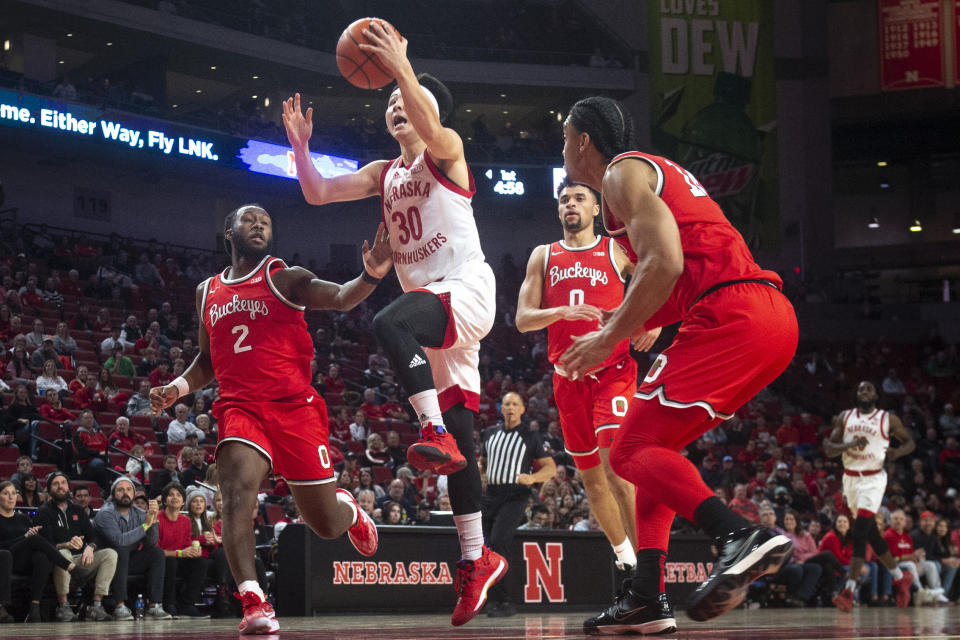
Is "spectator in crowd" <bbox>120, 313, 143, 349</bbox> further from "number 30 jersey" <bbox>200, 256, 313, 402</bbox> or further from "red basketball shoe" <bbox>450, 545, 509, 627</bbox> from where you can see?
"red basketball shoe" <bbox>450, 545, 509, 627</bbox>

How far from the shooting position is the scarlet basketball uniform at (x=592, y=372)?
266 inches

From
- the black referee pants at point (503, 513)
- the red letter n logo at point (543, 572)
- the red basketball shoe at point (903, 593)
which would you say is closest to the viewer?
the black referee pants at point (503, 513)

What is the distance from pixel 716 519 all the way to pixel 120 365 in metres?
15.0

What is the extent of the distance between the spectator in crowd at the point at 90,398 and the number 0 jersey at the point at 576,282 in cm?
1036

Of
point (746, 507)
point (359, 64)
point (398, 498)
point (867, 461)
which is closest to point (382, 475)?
point (398, 498)

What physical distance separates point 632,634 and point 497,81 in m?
29.0

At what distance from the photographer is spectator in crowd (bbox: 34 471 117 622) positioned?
33.9 ft

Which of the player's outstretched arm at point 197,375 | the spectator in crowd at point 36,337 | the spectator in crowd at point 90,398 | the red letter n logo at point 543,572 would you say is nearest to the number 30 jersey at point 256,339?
the player's outstretched arm at point 197,375

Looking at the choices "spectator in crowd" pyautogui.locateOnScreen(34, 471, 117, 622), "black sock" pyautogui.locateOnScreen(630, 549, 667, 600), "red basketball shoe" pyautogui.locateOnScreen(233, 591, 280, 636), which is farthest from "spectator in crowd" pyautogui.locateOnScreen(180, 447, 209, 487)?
"black sock" pyautogui.locateOnScreen(630, 549, 667, 600)

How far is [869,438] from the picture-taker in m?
11.8

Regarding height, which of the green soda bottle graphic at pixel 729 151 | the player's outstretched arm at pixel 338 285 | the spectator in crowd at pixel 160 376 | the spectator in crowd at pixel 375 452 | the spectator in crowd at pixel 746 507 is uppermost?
the green soda bottle graphic at pixel 729 151

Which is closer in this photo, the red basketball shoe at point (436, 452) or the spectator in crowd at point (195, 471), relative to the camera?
the red basketball shoe at point (436, 452)

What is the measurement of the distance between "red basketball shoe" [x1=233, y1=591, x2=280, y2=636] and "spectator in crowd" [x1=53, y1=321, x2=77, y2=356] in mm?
12991

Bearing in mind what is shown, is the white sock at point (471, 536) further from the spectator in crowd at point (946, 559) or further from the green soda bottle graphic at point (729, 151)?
the green soda bottle graphic at point (729, 151)
